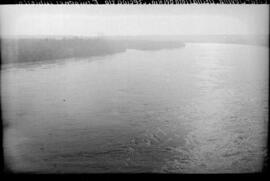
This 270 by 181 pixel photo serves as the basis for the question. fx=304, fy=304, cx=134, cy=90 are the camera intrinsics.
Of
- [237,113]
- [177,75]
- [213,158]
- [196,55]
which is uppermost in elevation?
[213,158]

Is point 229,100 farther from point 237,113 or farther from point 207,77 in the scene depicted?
point 207,77

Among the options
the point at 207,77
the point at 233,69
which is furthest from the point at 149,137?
the point at 233,69

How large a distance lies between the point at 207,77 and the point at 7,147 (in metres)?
5.85

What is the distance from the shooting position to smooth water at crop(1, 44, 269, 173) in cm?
359

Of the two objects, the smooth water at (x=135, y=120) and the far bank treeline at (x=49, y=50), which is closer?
the smooth water at (x=135, y=120)

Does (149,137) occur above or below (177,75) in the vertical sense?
above

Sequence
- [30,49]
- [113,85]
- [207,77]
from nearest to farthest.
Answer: [113,85] < [207,77] < [30,49]

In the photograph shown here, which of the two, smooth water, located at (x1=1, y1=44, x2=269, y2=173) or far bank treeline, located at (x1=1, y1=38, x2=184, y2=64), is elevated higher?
smooth water, located at (x1=1, y1=44, x2=269, y2=173)

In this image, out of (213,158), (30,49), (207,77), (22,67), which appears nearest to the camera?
(213,158)

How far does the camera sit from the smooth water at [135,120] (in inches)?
141

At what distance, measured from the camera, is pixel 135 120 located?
496 cm

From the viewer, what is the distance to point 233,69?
9.38m

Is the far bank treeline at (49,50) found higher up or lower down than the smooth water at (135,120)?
lower down

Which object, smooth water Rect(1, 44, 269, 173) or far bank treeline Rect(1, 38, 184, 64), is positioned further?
far bank treeline Rect(1, 38, 184, 64)
